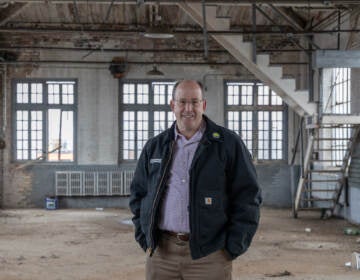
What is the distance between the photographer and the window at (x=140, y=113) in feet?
55.4

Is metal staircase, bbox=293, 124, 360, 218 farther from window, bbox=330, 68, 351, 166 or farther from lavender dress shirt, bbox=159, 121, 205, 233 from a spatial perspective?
lavender dress shirt, bbox=159, 121, 205, 233

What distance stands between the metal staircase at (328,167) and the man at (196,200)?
8263 millimetres

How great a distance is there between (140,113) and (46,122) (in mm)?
2763

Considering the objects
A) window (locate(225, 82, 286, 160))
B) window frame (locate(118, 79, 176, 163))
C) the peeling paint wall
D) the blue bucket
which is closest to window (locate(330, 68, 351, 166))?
window (locate(225, 82, 286, 160))

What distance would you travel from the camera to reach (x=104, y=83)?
16625 millimetres

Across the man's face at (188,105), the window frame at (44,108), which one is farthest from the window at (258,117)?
the man's face at (188,105)

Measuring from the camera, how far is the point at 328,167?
14.6 m

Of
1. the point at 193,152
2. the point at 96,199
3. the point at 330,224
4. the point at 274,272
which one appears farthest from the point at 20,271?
the point at 96,199

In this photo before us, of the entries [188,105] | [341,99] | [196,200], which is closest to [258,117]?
[341,99]

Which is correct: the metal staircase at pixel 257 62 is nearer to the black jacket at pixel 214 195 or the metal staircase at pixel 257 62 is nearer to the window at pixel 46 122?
the black jacket at pixel 214 195

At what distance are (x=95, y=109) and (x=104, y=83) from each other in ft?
2.64

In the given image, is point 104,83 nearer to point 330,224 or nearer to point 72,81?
point 72,81

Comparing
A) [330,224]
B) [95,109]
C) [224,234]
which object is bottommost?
[330,224]

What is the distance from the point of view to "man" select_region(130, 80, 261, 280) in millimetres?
3207
